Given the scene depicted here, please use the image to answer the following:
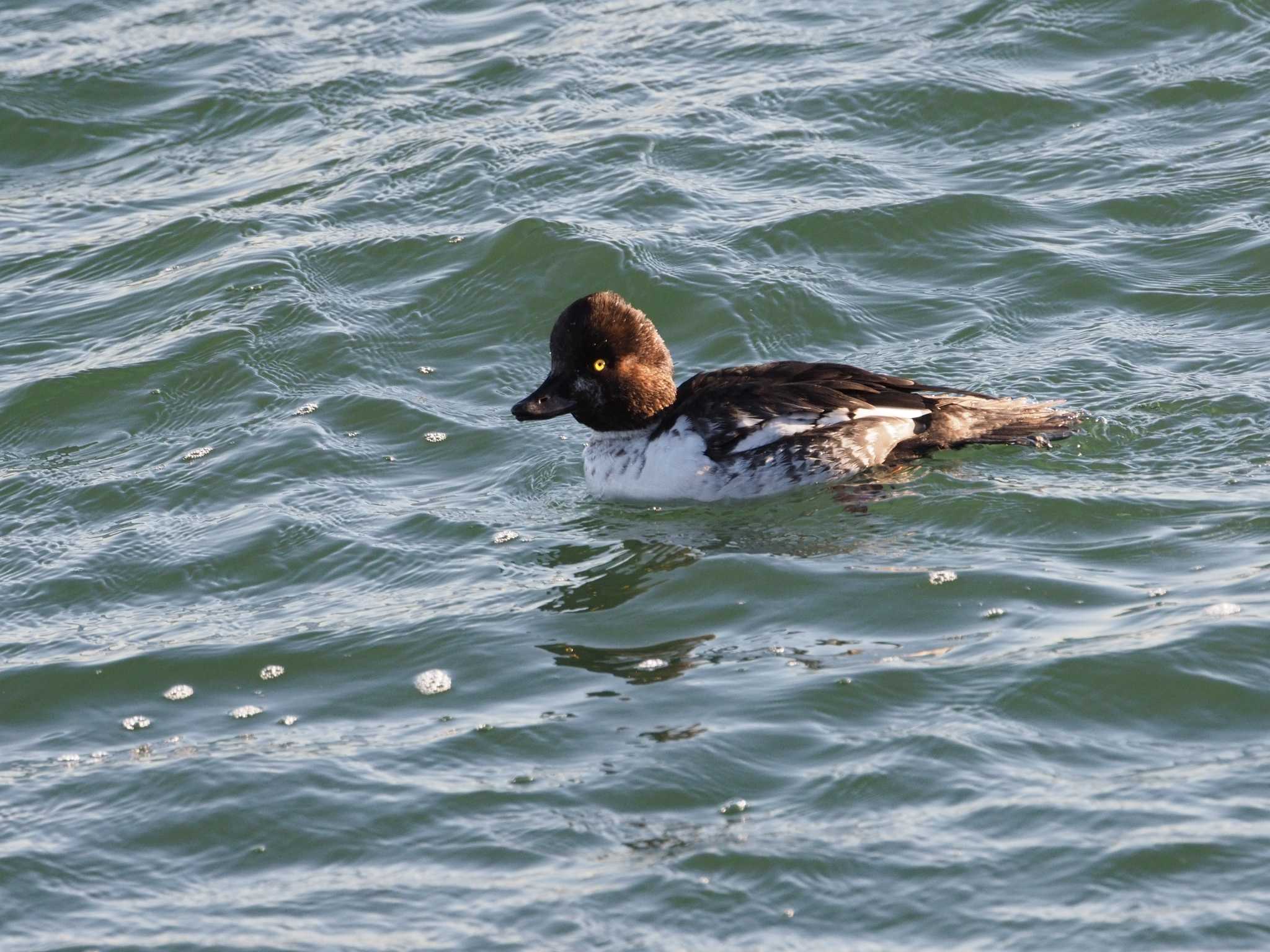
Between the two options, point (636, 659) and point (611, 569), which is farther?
point (611, 569)

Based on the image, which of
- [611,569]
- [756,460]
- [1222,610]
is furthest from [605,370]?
[1222,610]

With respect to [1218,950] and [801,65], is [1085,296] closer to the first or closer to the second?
[801,65]

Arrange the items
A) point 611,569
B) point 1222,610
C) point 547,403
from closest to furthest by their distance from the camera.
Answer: point 1222,610, point 611,569, point 547,403

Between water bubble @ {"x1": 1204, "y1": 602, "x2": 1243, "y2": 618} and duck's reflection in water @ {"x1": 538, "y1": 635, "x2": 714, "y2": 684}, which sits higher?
water bubble @ {"x1": 1204, "y1": 602, "x2": 1243, "y2": 618}

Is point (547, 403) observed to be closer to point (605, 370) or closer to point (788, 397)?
point (605, 370)

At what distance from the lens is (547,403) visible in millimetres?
10133

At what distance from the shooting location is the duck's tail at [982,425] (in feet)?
31.8

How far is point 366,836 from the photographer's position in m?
6.80

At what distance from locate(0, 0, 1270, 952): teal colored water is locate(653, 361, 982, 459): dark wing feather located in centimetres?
40

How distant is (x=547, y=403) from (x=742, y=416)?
1185 millimetres

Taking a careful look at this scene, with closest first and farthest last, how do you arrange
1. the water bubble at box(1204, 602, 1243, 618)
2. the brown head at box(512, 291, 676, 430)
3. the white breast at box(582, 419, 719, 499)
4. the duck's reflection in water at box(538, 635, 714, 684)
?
the water bubble at box(1204, 602, 1243, 618) → the duck's reflection in water at box(538, 635, 714, 684) → the white breast at box(582, 419, 719, 499) → the brown head at box(512, 291, 676, 430)

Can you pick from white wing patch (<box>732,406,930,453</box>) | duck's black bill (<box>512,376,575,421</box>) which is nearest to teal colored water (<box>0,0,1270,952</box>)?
white wing patch (<box>732,406,930,453</box>)

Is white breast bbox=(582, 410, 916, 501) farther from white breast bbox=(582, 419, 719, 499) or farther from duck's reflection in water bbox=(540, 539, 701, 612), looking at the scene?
duck's reflection in water bbox=(540, 539, 701, 612)

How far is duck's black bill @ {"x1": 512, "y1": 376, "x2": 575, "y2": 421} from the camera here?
396 inches
